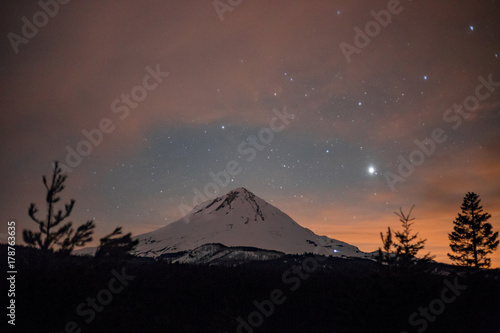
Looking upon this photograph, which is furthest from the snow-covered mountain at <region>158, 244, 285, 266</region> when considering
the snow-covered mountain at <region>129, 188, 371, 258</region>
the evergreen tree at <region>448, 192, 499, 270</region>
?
the evergreen tree at <region>448, 192, 499, 270</region>

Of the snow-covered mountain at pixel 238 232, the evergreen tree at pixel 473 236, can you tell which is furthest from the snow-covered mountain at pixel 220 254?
the evergreen tree at pixel 473 236

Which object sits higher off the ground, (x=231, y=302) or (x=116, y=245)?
(x=116, y=245)

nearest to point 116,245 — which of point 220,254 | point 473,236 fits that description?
point 473,236

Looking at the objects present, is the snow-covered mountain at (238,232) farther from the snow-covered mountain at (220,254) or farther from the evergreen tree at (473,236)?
the evergreen tree at (473,236)

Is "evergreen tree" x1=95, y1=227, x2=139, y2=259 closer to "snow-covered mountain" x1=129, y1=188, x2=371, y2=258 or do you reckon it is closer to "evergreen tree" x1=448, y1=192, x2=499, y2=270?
"evergreen tree" x1=448, y1=192, x2=499, y2=270

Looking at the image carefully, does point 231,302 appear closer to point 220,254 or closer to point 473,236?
point 473,236

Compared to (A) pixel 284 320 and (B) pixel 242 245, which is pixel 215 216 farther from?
(A) pixel 284 320
